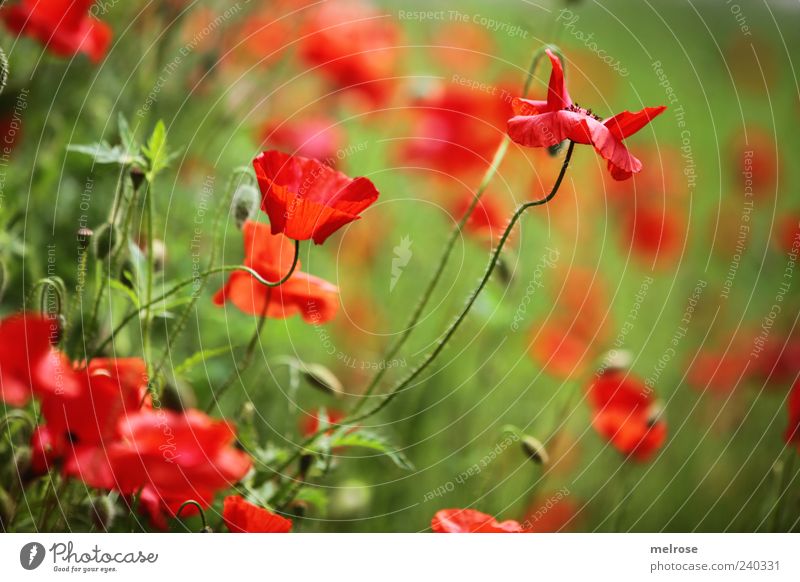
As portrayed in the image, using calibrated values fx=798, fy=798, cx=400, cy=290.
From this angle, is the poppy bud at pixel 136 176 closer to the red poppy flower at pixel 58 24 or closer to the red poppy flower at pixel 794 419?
the red poppy flower at pixel 58 24

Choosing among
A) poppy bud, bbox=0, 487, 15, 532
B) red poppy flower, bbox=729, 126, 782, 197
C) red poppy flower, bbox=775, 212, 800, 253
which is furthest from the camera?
red poppy flower, bbox=729, 126, 782, 197

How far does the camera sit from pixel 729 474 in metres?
1.44

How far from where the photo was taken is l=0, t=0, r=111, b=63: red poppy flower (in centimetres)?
91

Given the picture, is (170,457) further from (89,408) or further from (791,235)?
(791,235)

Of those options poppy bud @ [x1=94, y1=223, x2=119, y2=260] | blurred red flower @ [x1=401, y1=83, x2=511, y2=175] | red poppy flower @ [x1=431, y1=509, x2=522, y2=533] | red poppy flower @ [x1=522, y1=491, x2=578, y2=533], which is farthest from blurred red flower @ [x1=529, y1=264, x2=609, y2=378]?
poppy bud @ [x1=94, y1=223, x2=119, y2=260]

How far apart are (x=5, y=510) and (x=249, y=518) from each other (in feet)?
0.84

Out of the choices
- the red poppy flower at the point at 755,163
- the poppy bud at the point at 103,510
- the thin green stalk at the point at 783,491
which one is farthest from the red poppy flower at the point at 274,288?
the red poppy flower at the point at 755,163

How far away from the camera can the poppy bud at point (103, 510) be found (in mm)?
739

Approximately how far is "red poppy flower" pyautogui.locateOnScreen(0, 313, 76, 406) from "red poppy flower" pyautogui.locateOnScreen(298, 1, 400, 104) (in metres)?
0.61

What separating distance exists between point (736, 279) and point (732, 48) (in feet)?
1.82

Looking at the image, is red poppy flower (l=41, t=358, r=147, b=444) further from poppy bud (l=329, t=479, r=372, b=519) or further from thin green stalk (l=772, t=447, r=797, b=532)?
thin green stalk (l=772, t=447, r=797, b=532)

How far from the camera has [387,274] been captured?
4.92 feet

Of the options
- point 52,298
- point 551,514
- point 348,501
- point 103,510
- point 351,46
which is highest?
point 351,46

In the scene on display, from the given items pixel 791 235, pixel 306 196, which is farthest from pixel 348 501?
pixel 791 235
